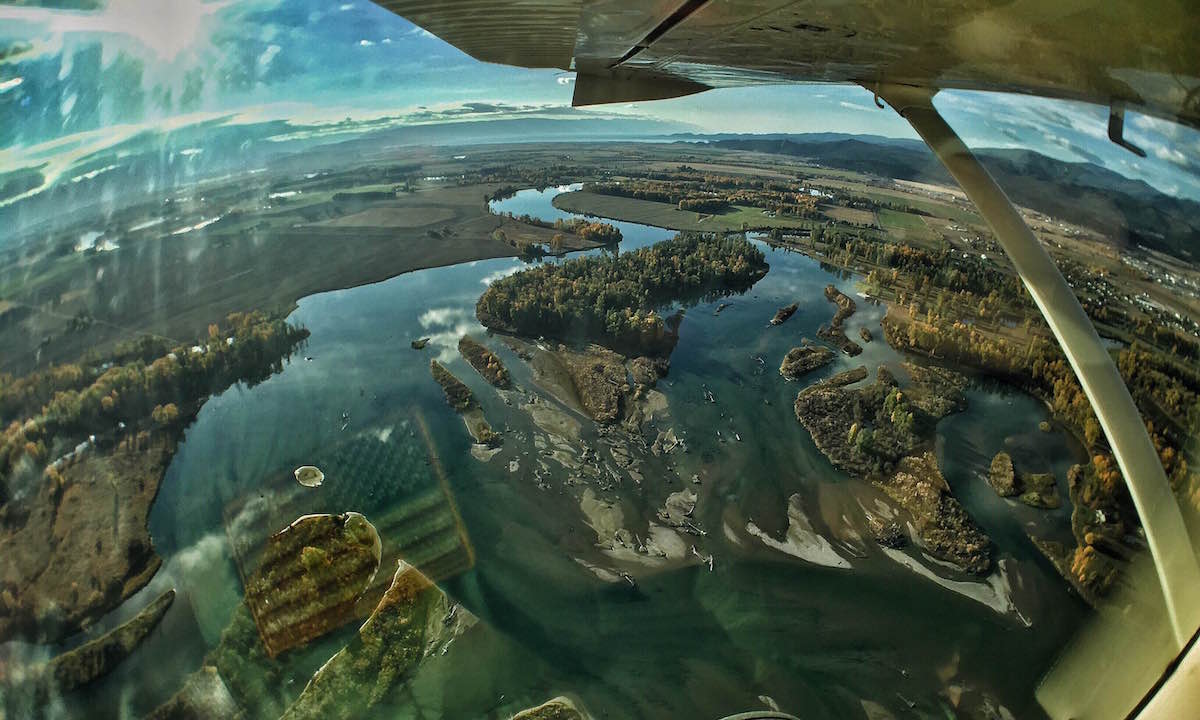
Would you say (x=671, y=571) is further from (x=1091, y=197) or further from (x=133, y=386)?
(x=133, y=386)

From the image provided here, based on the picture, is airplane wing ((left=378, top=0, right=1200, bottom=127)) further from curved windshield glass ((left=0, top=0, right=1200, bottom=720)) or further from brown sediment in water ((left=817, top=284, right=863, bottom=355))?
brown sediment in water ((left=817, top=284, right=863, bottom=355))

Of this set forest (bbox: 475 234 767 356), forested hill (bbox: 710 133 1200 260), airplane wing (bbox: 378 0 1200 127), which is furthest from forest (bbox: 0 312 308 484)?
forested hill (bbox: 710 133 1200 260)

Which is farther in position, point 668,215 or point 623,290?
point 668,215

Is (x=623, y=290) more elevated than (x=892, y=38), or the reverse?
(x=892, y=38)

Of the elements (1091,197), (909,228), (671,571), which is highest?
(1091,197)

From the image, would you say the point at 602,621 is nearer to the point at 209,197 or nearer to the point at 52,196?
the point at 52,196

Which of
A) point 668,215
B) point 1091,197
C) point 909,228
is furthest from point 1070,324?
point 668,215

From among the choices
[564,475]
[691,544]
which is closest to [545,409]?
[564,475]
